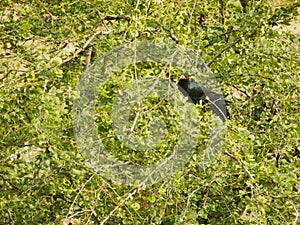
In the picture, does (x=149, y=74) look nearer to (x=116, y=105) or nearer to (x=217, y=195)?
(x=116, y=105)

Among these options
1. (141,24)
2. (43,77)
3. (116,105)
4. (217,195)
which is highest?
(141,24)

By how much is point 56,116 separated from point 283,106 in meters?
1.10

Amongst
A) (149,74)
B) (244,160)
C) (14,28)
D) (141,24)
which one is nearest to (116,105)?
(149,74)

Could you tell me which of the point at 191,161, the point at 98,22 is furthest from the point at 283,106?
the point at 98,22

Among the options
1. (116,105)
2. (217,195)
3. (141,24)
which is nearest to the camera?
(141,24)

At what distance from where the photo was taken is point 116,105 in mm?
2383

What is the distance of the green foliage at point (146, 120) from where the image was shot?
7.22ft

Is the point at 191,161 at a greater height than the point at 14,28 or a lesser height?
lesser

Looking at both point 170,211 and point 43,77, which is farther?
point 170,211

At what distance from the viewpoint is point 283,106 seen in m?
2.67

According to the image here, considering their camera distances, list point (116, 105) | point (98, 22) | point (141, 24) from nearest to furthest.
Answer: point (141, 24), point (116, 105), point (98, 22)

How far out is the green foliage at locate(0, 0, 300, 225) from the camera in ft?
7.22

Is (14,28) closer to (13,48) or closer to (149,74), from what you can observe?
(13,48)

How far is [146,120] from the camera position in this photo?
238 centimetres
